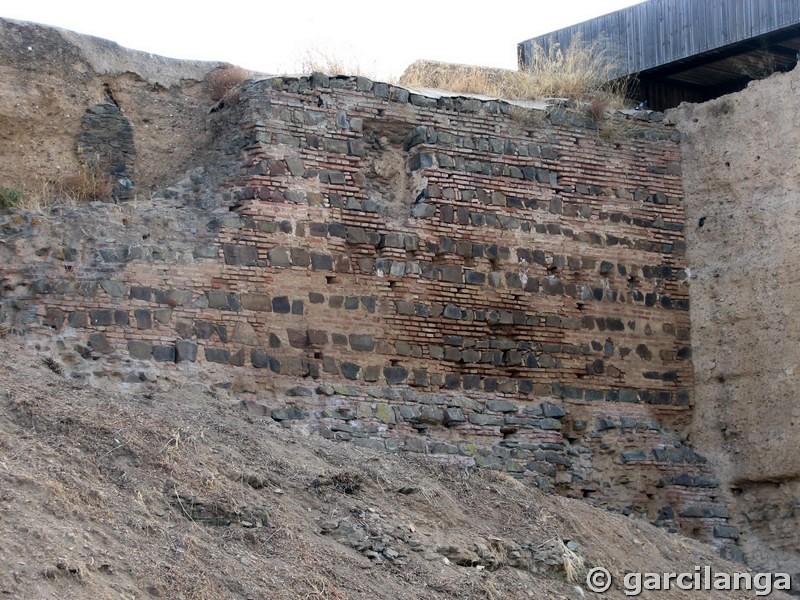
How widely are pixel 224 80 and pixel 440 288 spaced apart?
3.01 meters

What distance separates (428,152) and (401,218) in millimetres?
764

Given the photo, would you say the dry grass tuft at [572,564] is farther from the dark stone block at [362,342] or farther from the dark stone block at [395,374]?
the dark stone block at [362,342]

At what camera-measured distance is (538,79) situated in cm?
1631

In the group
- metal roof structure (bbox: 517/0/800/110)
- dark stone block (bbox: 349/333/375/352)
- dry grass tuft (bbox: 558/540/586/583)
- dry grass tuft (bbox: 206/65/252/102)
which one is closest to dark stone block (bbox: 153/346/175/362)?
dark stone block (bbox: 349/333/375/352)

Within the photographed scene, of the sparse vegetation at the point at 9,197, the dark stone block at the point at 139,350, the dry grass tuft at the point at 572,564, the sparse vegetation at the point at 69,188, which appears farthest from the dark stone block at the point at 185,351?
the dry grass tuft at the point at 572,564

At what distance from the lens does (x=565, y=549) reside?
11492 mm

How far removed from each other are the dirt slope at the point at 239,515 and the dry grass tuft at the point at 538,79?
504cm

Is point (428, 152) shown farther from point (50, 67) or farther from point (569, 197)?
point (50, 67)

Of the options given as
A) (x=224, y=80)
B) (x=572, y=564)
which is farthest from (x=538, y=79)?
(x=572, y=564)

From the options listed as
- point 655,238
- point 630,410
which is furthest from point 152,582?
point 655,238

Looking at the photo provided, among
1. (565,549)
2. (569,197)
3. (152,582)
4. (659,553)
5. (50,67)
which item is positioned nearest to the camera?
(152,582)

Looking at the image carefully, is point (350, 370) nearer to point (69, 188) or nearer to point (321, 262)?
point (321, 262)

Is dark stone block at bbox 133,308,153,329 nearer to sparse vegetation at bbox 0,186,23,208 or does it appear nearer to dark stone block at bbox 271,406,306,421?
dark stone block at bbox 271,406,306,421

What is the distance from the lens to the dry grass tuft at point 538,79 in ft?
52.9
